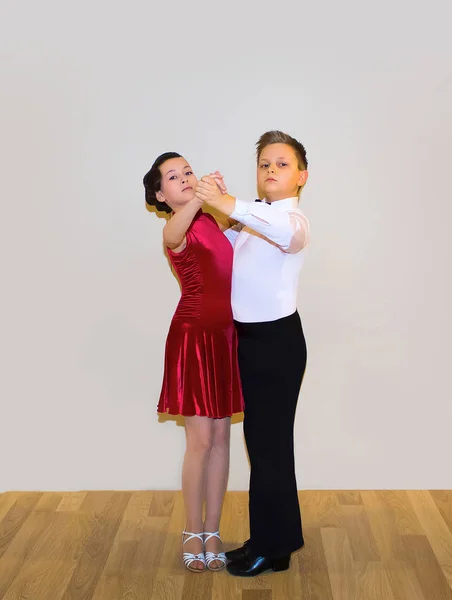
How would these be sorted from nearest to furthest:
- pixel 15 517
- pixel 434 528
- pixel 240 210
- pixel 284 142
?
pixel 240 210 < pixel 284 142 < pixel 434 528 < pixel 15 517

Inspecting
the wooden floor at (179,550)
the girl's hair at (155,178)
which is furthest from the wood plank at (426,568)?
the girl's hair at (155,178)

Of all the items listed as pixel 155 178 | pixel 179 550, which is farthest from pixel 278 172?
pixel 179 550

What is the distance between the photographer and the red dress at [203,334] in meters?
Result: 3.12

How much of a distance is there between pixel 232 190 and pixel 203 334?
0.80 meters

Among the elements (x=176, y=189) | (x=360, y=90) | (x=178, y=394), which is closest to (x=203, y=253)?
(x=176, y=189)

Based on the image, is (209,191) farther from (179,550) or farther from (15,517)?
(15,517)

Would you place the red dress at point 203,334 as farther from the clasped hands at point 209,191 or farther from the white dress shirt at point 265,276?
the clasped hands at point 209,191

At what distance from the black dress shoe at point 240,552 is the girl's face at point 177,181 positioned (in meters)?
1.20

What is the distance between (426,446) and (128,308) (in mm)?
1365

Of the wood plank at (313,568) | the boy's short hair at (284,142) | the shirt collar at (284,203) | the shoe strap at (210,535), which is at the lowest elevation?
the wood plank at (313,568)

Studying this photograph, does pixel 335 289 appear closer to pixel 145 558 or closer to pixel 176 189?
pixel 176 189

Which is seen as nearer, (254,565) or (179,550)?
(254,565)

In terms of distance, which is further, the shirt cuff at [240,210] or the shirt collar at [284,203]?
the shirt collar at [284,203]

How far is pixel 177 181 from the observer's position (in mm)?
3115
